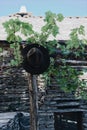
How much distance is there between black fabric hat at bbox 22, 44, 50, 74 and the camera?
11.5 ft

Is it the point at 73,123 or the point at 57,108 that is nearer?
the point at 57,108

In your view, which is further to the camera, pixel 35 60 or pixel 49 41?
pixel 49 41

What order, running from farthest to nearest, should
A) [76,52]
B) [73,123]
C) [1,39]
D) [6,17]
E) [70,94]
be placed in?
[6,17]
[73,123]
[70,94]
[1,39]
[76,52]

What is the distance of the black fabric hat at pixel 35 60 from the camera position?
138 inches

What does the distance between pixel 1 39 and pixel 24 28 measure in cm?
551

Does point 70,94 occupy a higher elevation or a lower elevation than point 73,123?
higher

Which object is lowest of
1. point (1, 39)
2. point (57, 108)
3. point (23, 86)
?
point (57, 108)

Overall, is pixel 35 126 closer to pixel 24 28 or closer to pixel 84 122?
pixel 24 28

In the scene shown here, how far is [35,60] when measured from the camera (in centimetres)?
349

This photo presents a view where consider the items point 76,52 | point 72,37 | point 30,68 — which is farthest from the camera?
point 72,37

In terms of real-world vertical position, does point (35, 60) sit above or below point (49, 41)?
below

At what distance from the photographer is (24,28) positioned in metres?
4.67

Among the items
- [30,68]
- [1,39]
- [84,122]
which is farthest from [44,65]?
[84,122]

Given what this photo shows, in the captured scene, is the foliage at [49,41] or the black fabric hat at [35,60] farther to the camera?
the foliage at [49,41]
